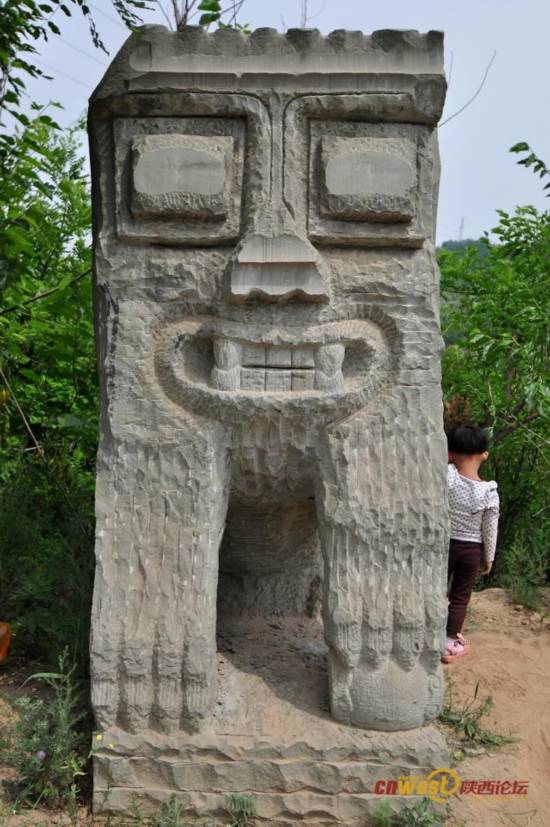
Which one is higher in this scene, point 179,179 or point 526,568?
point 179,179

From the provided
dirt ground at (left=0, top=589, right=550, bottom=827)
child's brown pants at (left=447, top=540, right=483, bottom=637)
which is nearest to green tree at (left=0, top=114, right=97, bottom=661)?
dirt ground at (left=0, top=589, right=550, bottom=827)

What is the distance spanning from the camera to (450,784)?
2205 millimetres

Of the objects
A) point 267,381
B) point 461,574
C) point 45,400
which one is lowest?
point 461,574

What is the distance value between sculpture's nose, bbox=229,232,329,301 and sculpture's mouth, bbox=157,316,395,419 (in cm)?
11

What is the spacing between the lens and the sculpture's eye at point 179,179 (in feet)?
7.06

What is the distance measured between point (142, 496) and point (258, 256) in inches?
29.3

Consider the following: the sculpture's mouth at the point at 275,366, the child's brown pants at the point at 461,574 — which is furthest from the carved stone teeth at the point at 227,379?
the child's brown pants at the point at 461,574

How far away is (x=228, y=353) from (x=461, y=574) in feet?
4.87

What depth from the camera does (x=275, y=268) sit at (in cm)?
215

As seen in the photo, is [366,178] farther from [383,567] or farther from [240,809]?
[240,809]

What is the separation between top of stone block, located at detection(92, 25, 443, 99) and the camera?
2.13m

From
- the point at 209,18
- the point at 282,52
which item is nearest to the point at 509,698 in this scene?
the point at 282,52

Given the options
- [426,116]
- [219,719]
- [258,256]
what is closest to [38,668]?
[219,719]

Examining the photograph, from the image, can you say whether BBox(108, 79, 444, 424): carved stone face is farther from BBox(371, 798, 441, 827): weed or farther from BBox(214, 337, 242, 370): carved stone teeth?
BBox(371, 798, 441, 827): weed
